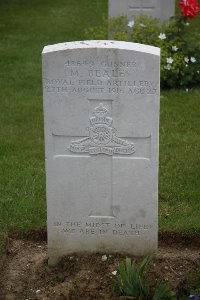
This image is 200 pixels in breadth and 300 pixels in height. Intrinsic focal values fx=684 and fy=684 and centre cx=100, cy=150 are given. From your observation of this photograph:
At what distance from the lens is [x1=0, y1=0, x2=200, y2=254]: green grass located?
18.3ft

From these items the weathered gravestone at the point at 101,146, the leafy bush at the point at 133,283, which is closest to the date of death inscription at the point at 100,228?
the weathered gravestone at the point at 101,146

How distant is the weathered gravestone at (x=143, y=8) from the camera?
10.2 metres

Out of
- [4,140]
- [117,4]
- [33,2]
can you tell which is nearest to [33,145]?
[4,140]

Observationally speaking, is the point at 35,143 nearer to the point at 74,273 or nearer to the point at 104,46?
the point at 74,273

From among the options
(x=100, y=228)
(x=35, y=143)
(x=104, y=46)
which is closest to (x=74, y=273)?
(x=100, y=228)

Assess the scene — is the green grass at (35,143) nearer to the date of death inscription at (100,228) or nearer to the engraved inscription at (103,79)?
the date of death inscription at (100,228)

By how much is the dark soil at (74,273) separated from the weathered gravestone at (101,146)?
0.12 m

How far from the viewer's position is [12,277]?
186 inches

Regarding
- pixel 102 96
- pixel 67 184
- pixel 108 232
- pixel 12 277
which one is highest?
pixel 102 96

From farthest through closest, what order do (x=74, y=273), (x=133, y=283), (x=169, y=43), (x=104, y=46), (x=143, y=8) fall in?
1. (x=143, y=8)
2. (x=169, y=43)
3. (x=74, y=273)
4. (x=104, y=46)
5. (x=133, y=283)

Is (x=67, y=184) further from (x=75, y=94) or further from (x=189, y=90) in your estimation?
(x=189, y=90)

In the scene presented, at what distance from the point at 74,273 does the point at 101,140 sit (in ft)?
3.00

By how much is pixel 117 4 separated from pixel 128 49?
615cm

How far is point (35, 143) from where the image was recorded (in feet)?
A: 23.5
